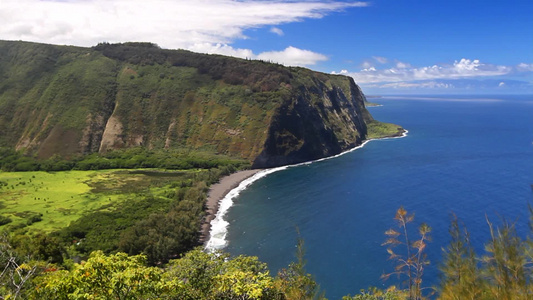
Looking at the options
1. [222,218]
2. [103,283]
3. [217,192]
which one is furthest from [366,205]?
[103,283]

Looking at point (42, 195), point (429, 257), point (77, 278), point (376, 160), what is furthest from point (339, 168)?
point (77, 278)

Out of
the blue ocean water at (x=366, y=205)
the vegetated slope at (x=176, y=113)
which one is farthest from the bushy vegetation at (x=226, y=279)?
the vegetated slope at (x=176, y=113)

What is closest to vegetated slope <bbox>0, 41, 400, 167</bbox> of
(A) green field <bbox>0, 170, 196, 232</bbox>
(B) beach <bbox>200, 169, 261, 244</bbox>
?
(B) beach <bbox>200, 169, 261, 244</bbox>

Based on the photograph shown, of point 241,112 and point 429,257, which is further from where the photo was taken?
point 241,112

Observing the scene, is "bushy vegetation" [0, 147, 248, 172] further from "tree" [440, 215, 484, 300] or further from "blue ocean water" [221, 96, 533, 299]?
"tree" [440, 215, 484, 300]

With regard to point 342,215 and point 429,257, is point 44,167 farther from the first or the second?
point 429,257

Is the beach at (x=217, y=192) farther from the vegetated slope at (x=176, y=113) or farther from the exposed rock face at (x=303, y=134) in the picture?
the vegetated slope at (x=176, y=113)

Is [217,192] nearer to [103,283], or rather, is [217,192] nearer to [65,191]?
[65,191]
